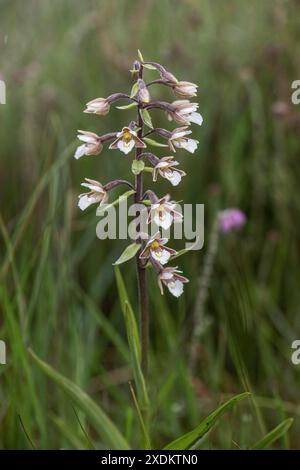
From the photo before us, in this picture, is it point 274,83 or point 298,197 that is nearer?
point 298,197

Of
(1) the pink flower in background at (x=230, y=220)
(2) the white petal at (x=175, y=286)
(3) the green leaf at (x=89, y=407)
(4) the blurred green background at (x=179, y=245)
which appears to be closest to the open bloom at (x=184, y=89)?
(2) the white petal at (x=175, y=286)

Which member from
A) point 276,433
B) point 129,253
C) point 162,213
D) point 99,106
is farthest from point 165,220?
point 276,433

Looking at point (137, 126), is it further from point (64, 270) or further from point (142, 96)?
point (64, 270)

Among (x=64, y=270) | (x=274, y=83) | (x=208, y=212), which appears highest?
(x=274, y=83)

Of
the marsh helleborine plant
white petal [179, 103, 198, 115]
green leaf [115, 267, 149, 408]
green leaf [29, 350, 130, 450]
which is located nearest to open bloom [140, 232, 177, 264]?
the marsh helleborine plant
